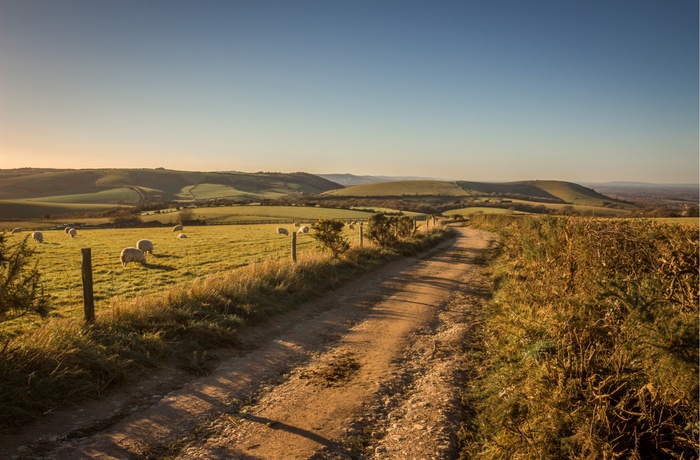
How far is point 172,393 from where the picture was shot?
6543 mm

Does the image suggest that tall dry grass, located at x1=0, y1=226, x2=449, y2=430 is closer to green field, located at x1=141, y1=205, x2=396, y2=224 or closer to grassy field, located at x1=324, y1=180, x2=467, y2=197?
green field, located at x1=141, y1=205, x2=396, y2=224

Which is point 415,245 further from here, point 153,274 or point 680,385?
point 680,385

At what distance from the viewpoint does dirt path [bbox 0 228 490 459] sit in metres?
5.04

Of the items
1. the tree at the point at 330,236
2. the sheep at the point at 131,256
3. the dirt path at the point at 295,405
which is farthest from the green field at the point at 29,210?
the dirt path at the point at 295,405

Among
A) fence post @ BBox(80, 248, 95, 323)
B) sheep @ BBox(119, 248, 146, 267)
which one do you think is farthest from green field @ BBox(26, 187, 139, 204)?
fence post @ BBox(80, 248, 95, 323)

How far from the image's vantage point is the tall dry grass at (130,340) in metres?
5.98

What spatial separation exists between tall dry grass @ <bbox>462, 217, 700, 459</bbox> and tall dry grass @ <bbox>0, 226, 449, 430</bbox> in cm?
511

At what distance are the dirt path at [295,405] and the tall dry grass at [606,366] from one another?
28.1 inches

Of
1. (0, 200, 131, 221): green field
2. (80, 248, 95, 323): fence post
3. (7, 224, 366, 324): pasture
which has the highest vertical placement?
(80, 248, 95, 323): fence post

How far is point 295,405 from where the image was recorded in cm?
614

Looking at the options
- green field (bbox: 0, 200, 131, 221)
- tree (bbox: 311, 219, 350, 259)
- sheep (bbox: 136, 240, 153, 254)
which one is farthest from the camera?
green field (bbox: 0, 200, 131, 221)

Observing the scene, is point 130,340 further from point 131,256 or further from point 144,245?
point 144,245

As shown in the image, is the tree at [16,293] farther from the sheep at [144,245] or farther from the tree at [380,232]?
the sheep at [144,245]

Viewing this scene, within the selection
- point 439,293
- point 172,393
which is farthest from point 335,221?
point 172,393
